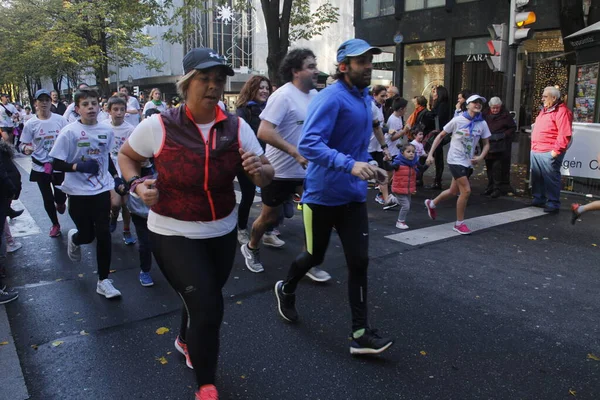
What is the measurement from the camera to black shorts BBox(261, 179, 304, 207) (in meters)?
4.82

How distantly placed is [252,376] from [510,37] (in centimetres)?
868

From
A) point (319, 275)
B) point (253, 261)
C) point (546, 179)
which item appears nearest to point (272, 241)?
point (253, 261)

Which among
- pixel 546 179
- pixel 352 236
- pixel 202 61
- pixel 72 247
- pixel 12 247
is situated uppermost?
pixel 202 61

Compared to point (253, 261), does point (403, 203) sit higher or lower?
higher

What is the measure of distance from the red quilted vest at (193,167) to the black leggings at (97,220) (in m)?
2.05

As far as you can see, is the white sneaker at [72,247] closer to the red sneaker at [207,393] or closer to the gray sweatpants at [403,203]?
the red sneaker at [207,393]

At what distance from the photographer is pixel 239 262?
5.63 m

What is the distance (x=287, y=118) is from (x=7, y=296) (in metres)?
2.95

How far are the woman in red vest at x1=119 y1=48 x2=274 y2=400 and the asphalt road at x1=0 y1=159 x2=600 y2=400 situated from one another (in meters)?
0.77

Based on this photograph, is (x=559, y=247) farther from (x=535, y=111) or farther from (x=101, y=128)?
(x=535, y=111)

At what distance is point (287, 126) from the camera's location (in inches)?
188

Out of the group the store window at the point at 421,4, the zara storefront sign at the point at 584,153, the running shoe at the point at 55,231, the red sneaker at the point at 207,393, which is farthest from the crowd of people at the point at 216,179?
the store window at the point at 421,4

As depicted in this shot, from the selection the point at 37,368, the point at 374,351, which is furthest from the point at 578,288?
the point at 37,368

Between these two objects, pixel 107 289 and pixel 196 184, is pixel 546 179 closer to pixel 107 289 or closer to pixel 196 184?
pixel 107 289
